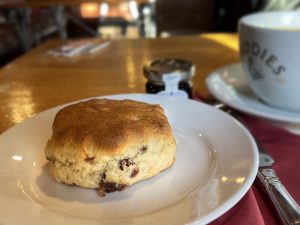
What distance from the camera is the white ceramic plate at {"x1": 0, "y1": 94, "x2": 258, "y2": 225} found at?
1.20 feet

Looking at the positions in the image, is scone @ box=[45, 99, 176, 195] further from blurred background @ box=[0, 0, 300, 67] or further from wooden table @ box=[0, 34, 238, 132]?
blurred background @ box=[0, 0, 300, 67]

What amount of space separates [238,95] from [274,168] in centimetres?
23

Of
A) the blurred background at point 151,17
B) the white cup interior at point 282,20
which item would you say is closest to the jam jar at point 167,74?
the white cup interior at point 282,20

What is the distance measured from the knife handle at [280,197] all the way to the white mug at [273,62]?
20cm

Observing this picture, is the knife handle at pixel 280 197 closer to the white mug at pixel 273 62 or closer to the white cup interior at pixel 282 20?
the white mug at pixel 273 62

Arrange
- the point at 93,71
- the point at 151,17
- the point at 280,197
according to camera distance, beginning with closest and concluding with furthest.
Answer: the point at 280,197 < the point at 93,71 < the point at 151,17

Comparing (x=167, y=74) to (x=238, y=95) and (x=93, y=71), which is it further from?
(x=93, y=71)

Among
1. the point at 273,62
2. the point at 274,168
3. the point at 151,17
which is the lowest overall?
the point at 151,17

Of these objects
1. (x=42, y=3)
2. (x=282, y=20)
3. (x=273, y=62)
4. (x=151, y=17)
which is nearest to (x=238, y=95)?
(x=273, y=62)

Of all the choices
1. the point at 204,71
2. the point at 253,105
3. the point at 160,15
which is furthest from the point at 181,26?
the point at 253,105

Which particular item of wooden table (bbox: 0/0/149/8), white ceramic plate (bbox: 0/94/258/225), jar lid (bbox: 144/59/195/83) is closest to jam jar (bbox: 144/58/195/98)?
jar lid (bbox: 144/59/195/83)

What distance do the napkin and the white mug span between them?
0.05m

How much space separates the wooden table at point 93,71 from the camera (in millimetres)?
748

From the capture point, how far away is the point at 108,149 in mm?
408
